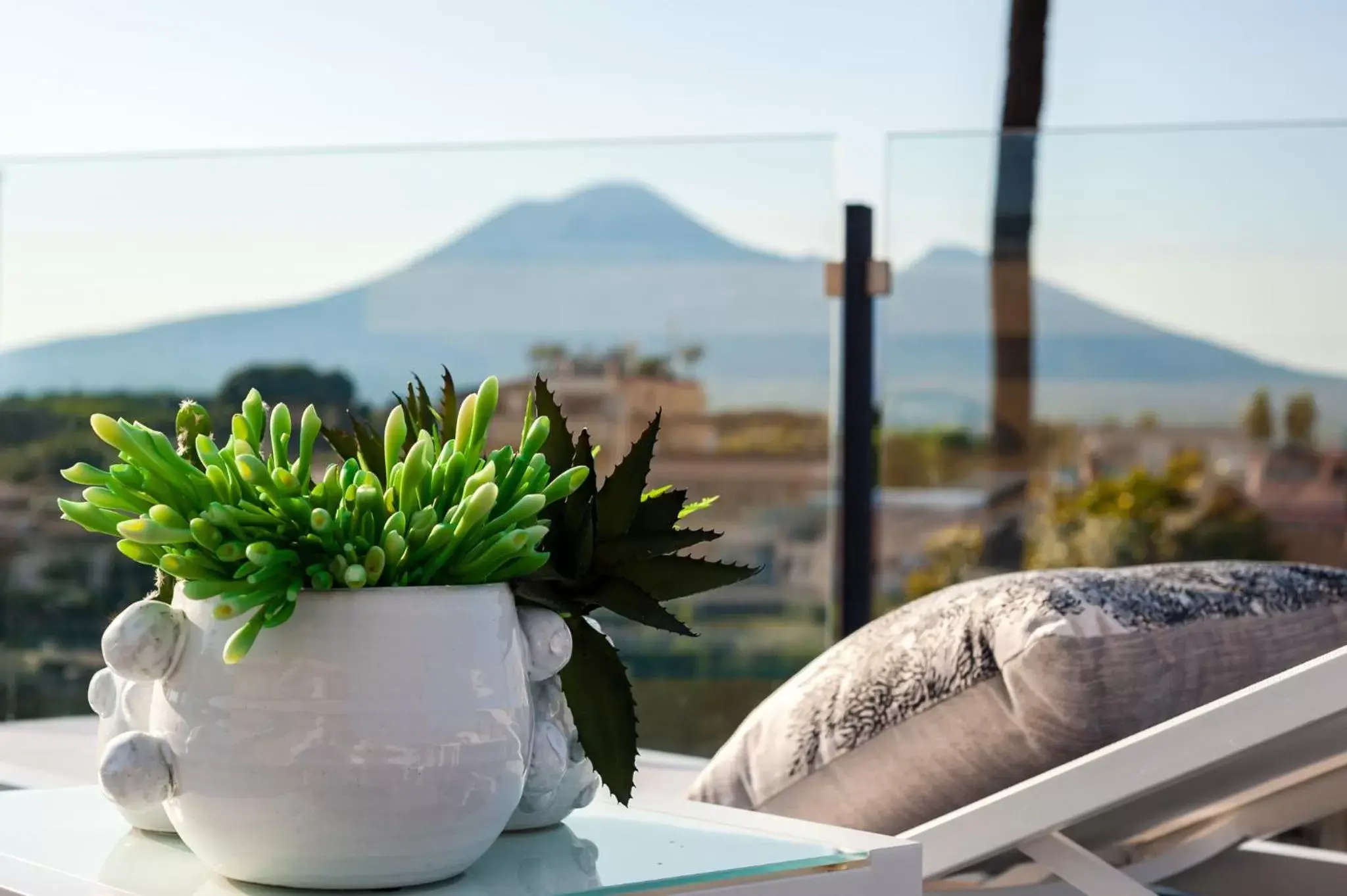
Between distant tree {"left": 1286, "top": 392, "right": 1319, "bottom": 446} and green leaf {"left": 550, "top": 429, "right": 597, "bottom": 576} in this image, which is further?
distant tree {"left": 1286, "top": 392, "right": 1319, "bottom": 446}

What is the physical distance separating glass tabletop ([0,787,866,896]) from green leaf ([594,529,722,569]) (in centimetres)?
15

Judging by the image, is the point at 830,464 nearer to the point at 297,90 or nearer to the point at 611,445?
the point at 611,445

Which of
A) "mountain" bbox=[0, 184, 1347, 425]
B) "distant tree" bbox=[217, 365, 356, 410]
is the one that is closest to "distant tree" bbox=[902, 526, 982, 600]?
"mountain" bbox=[0, 184, 1347, 425]

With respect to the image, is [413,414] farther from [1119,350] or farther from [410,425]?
[1119,350]

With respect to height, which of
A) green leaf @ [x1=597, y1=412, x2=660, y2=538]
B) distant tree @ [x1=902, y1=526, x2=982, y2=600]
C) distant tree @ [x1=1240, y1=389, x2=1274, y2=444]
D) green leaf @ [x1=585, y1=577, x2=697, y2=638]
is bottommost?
distant tree @ [x1=902, y1=526, x2=982, y2=600]

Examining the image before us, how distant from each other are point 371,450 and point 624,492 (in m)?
0.14

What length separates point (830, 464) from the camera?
3129 mm

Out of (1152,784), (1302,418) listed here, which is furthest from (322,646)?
(1302,418)

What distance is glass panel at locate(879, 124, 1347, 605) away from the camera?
3088mm

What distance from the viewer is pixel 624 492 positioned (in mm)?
854

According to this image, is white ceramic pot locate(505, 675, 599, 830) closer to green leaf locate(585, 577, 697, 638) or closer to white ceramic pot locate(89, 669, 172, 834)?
green leaf locate(585, 577, 697, 638)

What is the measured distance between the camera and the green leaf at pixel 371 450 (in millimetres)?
854

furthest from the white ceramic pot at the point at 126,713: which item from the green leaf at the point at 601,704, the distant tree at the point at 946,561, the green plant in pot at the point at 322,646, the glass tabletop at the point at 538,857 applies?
the distant tree at the point at 946,561

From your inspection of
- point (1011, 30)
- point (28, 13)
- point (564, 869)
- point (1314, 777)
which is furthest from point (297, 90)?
point (564, 869)
